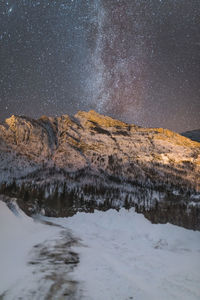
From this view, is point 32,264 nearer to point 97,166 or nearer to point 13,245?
point 13,245

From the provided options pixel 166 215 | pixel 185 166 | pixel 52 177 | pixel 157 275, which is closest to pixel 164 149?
pixel 185 166

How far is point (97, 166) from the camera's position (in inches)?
1362

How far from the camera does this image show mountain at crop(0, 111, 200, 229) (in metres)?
29.0

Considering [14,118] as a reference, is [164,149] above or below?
below

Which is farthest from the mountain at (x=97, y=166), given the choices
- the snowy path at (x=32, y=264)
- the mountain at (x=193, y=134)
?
the snowy path at (x=32, y=264)

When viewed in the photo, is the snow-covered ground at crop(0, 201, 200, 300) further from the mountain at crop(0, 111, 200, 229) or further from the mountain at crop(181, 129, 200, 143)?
the mountain at crop(181, 129, 200, 143)

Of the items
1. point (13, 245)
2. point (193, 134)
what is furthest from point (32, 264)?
point (193, 134)

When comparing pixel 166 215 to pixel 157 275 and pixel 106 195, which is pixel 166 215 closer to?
pixel 106 195

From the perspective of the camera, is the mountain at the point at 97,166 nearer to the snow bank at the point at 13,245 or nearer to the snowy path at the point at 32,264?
the snow bank at the point at 13,245

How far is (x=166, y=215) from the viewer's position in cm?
2739

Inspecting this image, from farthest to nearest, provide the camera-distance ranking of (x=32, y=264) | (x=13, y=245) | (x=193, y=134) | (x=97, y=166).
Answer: (x=193, y=134) < (x=97, y=166) < (x=13, y=245) < (x=32, y=264)

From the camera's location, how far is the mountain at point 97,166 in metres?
29.0

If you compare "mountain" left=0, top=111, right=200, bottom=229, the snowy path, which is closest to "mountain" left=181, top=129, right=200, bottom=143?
"mountain" left=0, top=111, right=200, bottom=229

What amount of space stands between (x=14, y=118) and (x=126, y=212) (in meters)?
25.3
